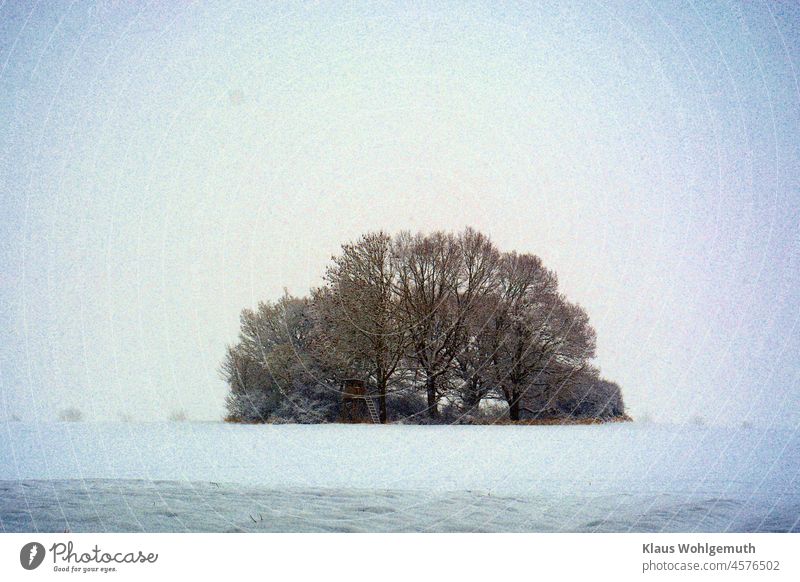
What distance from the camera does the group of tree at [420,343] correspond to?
38.9 ft

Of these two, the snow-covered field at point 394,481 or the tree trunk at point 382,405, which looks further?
the tree trunk at point 382,405

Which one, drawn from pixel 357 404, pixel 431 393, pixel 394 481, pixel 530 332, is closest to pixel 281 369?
pixel 357 404

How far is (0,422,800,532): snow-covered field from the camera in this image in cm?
507

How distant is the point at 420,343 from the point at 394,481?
622 cm

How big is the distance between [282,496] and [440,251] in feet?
22.9

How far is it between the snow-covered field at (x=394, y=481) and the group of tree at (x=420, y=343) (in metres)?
3.03

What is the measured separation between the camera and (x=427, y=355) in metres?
12.4

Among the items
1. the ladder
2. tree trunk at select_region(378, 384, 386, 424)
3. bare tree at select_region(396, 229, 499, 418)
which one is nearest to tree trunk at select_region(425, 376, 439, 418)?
bare tree at select_region(396, 229, 499, 418)

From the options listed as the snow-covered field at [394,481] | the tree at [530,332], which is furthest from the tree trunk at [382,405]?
the snow-covered field at [394,481]

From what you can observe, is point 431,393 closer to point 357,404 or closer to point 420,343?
point 420,343

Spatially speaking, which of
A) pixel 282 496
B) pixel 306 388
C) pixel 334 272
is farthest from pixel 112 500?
pixel 306 388

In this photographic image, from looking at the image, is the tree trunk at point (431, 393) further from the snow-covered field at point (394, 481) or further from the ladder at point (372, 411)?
the snow-covered field at point (394, 481)

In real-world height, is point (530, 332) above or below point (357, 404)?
above

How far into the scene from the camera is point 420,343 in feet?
41.1
